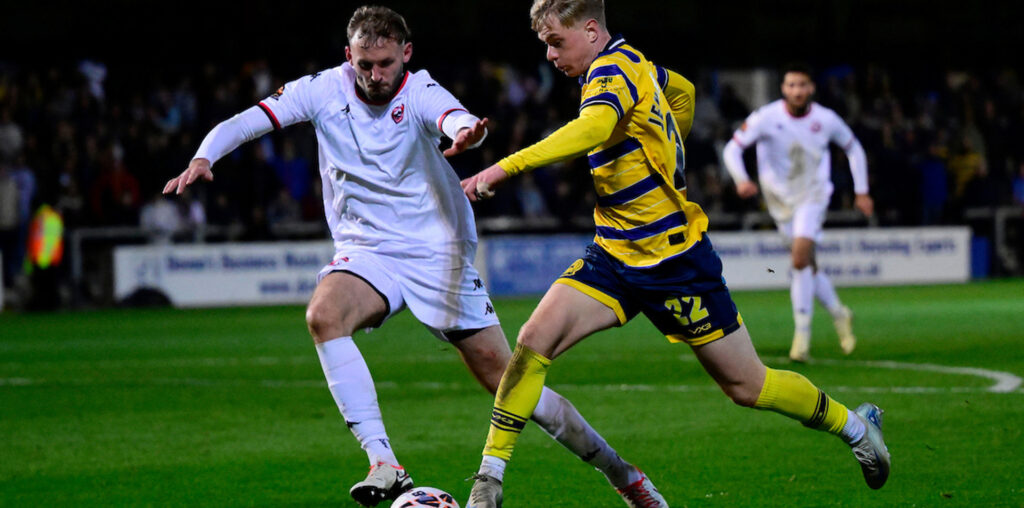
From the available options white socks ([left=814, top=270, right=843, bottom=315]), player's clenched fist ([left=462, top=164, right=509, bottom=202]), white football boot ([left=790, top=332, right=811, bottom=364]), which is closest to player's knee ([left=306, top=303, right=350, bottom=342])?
player's clenched fist ([left=462, top=164, right=509, bottom=202])

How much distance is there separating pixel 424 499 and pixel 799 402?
149 centimetres

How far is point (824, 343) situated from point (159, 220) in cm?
1027

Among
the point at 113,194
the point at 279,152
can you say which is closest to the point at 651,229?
the point at 113,194

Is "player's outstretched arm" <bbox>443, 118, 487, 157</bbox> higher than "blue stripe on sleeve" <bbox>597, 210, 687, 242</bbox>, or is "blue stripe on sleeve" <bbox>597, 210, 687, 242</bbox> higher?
"player's outstretched arm" <bbox>443, 118, 487, 157</bbox>

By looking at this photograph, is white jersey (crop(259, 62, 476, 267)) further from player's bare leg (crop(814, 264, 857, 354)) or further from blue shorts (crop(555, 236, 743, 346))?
player's bare leg (crop(814, 264, 857, 354))

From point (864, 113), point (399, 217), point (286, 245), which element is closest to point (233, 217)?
point (286, 245)

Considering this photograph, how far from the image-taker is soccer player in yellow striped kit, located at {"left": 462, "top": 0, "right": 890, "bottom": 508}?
16.3ft

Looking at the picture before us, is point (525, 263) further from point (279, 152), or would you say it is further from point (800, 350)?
point (800, 350)

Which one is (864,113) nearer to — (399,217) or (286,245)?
(286,245)

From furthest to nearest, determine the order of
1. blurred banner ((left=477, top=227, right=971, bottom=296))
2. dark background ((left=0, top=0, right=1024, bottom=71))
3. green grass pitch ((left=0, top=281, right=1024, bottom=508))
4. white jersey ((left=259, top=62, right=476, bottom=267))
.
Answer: dark background ((left=0, top=0, right=1024, bottom=71))
blurred banner ((left=477, top=227, right=971, bottom=296))
green grass pitch ((left=0, top=281, right=1024, bottom=508))
white jersey ((left=259, top=62, right=476, bottom=267))

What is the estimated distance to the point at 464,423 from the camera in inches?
309

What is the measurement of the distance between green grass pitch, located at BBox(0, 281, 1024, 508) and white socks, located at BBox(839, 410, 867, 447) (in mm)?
260

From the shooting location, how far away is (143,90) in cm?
2088

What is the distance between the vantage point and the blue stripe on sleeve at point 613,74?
4.93m
